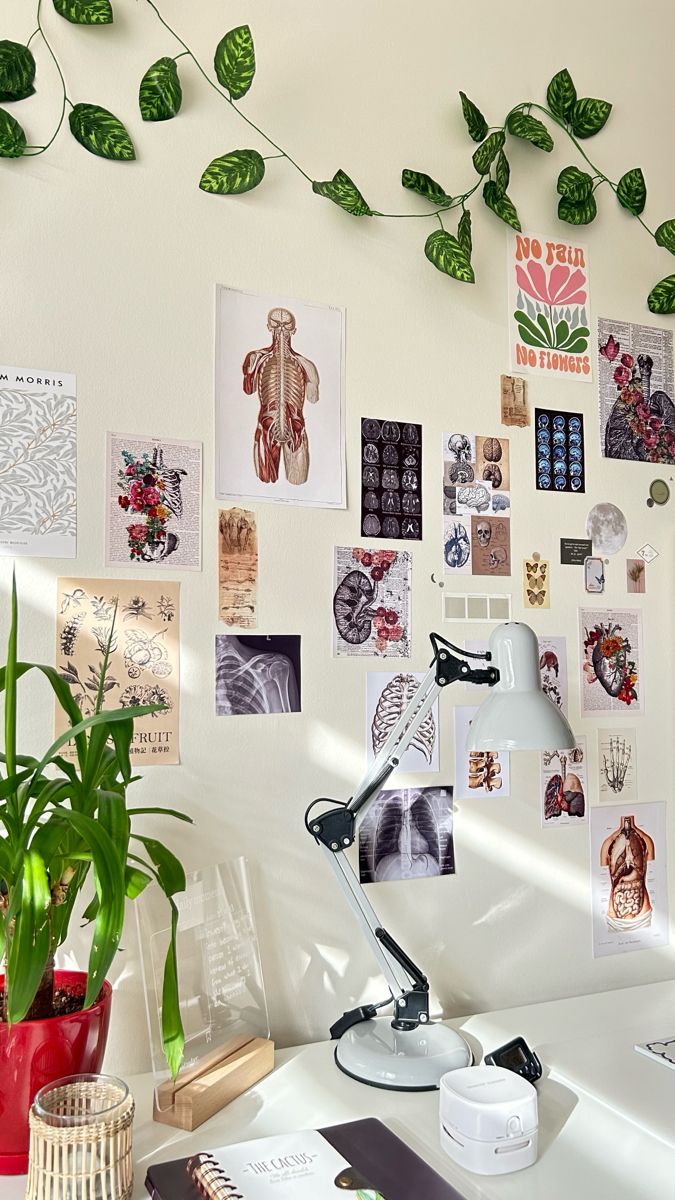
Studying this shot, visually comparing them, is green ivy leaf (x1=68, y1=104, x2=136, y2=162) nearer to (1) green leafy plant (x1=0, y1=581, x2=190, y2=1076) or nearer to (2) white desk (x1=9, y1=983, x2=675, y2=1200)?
(1) green leafy plant (x1=0, y1=581, x2=190, y2=1076)

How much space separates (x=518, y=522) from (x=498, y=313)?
12.9 inches

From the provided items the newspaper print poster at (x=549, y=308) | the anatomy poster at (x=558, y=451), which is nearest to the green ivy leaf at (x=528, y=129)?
the newspaper print poster at (x=549, y=308)

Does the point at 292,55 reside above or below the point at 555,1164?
above

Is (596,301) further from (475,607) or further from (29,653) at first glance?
(29,653)

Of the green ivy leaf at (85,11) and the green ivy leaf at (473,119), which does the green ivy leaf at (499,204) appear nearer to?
the green ivy leaf at (473,119)

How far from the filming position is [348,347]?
1.41m

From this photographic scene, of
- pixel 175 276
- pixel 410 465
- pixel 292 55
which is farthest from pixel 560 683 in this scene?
pixel 292 55

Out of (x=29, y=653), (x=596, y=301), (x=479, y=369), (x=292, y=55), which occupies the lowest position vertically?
(x=29, y=653)

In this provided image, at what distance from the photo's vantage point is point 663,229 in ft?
5.44

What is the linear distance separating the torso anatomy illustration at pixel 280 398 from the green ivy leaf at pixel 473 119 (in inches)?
16.8

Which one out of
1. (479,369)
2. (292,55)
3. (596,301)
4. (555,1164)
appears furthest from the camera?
(596,301)

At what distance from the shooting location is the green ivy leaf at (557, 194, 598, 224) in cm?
157

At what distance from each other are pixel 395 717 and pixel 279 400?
477mm

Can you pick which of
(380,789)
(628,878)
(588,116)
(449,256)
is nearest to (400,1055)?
(380,789)
